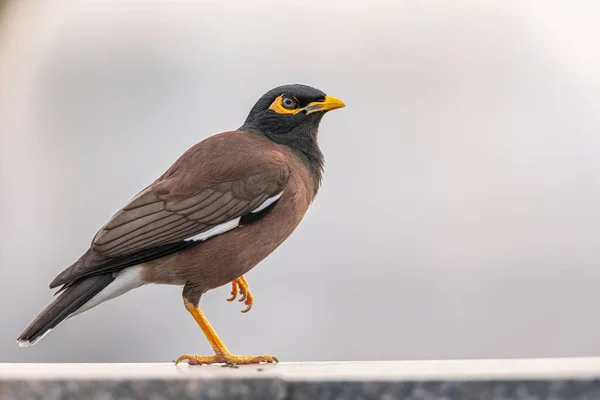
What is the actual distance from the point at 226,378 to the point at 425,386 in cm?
53

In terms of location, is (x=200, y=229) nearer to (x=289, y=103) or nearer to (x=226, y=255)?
(x=226, y=255)

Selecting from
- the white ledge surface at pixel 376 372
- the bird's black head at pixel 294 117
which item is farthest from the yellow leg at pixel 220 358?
the bird's black head at pixel 294 117

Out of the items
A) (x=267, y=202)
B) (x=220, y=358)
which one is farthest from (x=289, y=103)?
(x=220, y=358)

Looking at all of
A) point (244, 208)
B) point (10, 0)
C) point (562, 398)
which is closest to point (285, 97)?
point (244, 208)

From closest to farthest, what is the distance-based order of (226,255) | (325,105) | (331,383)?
(331,383), (226,255), (325,105)

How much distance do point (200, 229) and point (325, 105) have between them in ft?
2.54

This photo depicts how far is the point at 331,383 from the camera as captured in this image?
82.6 inches

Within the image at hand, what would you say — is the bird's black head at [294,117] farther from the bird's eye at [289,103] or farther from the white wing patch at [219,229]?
the white wing patch at [219,229]

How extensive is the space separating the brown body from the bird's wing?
1.3 inches

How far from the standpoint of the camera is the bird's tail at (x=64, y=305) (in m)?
2.90

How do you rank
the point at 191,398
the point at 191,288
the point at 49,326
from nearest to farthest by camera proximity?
the point at 191,398 < the point at 49,326 < the point at 191,288

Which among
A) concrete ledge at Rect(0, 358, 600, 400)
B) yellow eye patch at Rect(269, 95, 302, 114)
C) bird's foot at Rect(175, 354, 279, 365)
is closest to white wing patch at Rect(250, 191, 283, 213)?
yellow eye patch at Rect(269, 95, 302, 114)

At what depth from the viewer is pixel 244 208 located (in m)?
3.25

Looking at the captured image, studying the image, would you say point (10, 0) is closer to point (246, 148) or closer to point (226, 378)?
point (246, 148)
